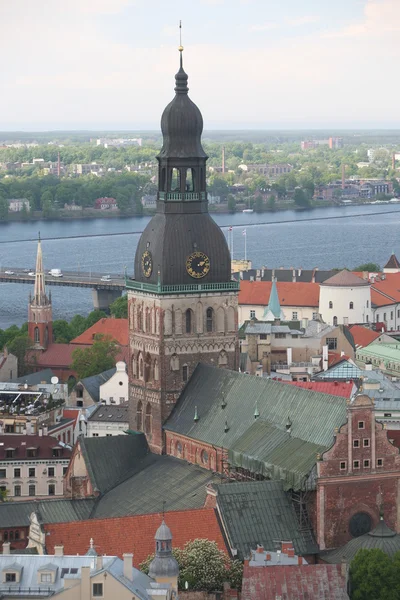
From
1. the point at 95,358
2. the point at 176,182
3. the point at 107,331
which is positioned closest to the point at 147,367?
the point at 176,182

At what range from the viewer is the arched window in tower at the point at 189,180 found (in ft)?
199

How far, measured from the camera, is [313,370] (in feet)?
283

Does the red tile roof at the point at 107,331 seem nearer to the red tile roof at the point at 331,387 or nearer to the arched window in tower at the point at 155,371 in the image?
the red tile roof at the point at 331,387

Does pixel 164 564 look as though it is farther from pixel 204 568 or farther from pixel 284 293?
pixel 284 293

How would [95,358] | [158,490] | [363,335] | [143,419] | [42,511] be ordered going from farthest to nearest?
[363,335] → [95,358] → [143,419] → [158,490] → [42,511]

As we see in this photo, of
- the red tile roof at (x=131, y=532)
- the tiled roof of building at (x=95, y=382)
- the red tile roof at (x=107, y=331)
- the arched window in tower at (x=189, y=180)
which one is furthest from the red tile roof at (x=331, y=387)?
the red tile roof at (x=107, y=331)

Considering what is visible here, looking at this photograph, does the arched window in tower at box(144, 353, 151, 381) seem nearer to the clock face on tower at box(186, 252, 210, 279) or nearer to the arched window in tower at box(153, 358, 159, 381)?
the arched window in tower at box(153, 358, 159, 381)

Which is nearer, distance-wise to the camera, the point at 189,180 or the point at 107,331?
the point at 189,180

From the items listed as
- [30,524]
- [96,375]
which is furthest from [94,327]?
[30,524]

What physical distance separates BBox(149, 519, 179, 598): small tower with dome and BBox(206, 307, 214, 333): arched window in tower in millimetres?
16847

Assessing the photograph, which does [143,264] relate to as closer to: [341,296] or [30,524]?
[30,524]

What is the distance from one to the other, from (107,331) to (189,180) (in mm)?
42571

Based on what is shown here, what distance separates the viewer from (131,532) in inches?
1975

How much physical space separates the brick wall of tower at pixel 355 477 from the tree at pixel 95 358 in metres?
43.7
